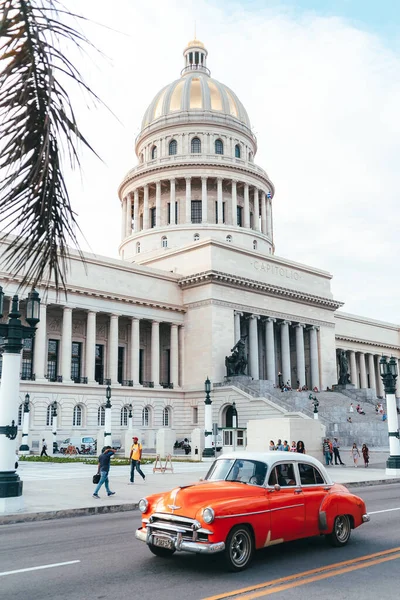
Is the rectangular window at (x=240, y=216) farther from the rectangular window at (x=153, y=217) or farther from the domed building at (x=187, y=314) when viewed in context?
the rectangular window at (x=153, y=217)

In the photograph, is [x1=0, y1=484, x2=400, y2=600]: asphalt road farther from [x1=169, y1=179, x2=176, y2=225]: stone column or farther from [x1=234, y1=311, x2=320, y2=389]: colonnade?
[x1=169, y1=179, x2=176, y2=225]: stone column

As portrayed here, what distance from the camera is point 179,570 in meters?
8.71

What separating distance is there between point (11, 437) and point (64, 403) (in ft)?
116

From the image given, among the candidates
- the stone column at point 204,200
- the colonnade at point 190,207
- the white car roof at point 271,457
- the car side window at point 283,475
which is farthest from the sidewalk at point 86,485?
the colonnade at point 190,207

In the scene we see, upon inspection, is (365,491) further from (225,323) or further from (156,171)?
(156,171)

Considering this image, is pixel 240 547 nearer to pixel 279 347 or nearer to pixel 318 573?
pixel 318 573

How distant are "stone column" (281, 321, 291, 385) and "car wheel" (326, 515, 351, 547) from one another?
2132 inches

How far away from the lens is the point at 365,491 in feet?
69.8

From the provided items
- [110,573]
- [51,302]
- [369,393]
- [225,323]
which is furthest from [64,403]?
[110,573]

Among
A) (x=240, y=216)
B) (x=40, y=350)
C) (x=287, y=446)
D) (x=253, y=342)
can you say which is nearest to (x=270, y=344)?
(x=253, y=342)

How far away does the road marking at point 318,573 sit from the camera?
7438 millimetres

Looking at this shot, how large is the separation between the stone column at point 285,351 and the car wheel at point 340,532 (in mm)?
54158

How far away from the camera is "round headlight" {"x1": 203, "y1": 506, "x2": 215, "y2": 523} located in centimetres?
835

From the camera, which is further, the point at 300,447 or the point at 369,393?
the point at 369,393
